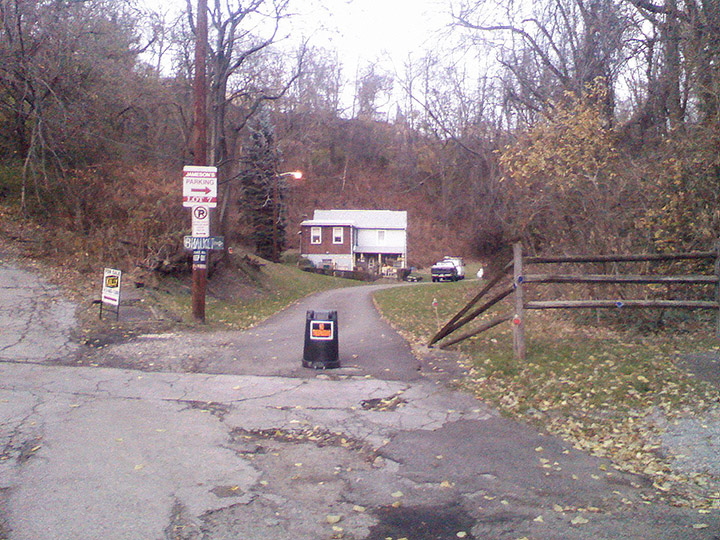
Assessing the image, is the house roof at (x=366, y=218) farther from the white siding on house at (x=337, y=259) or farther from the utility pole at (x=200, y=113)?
the utility pole at (x=200, y=113)

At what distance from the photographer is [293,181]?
69.4 metres

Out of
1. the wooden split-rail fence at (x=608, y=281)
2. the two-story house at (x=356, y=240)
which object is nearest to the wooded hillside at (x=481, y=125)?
the wooden split-rail fence at (x=608, y=281)

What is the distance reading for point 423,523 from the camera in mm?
4789

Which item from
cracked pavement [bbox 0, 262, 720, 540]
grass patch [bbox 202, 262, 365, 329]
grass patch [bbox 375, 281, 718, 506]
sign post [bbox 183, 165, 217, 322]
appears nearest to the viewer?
cracked pavement [bbox 0, 262, 720, 540]

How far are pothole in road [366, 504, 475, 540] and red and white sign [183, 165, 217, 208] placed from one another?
10.2m

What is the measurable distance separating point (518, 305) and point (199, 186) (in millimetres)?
7948

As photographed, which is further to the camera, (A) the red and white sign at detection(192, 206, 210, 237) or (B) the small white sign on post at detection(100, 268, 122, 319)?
(A) the red and white sign at detection(192, 206, 210, 237)

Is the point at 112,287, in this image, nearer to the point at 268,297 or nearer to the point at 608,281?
the point at 608,281

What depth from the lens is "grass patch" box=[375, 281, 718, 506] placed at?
6.25 metres

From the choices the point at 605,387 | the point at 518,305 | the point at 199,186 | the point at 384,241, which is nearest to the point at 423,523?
the point at 605,387

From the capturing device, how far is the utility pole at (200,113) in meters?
14.2

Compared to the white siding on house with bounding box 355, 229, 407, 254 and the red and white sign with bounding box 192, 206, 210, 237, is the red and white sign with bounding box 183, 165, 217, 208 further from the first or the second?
the white siding on house with bounding box 355, 229, 407, 254

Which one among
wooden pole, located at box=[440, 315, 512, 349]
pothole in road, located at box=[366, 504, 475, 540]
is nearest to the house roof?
wooden pole, located at box=[440, 315, 512, 349]

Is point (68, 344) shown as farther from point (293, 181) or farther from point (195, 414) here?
point (293, 181)
